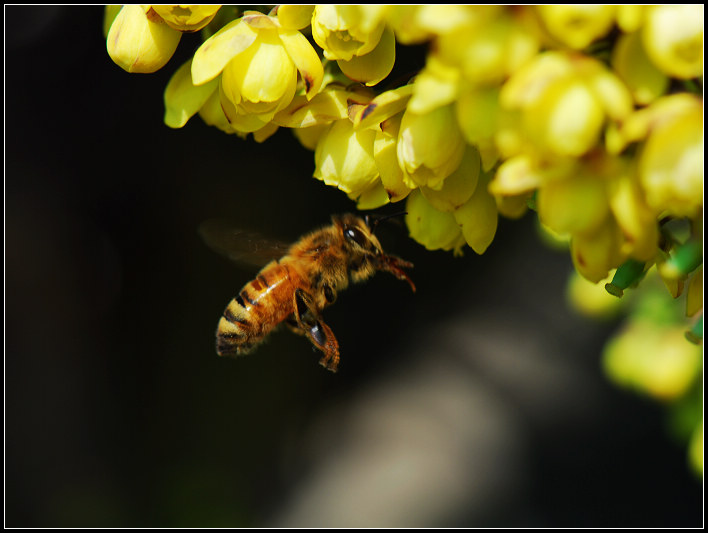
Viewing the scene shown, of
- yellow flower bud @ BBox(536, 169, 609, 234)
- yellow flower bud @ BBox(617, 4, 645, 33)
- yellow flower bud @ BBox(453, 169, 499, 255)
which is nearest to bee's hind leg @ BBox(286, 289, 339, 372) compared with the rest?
yellow flower bud @ BBox(453, 169, 499, 255)

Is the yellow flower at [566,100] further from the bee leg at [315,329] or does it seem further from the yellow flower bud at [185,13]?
the bee leg at [315,329]

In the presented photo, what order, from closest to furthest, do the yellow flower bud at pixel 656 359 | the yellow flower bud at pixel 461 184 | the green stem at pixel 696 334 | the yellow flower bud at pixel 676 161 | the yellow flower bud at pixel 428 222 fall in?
the yellow flower bud at pixel 676 161 → the green stem at pixel 696 334 → the yellow flower bud at pixel 461 184 → the yellow flower bud at pixel 428 222 → the yellow flower bud at pixel 656 359

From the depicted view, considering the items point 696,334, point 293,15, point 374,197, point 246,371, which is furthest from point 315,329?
point 246,371

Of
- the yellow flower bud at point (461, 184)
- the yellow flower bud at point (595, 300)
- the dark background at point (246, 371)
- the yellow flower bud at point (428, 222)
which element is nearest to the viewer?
the yellow flower bud at point (461, 184)

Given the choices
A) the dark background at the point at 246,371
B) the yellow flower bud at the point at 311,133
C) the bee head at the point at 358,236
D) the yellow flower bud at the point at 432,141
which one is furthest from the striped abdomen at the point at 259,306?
the dark background at the point at 246,371

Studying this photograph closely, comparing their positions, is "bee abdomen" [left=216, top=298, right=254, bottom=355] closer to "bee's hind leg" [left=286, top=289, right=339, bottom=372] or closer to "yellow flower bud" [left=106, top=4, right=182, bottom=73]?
"bee's hind leg" [left=286, top=289, right=339, bottom=372]

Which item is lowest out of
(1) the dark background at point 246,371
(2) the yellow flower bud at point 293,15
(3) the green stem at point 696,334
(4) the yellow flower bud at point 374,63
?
(1) the dark background at point 246,371

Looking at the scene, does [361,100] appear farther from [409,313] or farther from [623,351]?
[409,313]
